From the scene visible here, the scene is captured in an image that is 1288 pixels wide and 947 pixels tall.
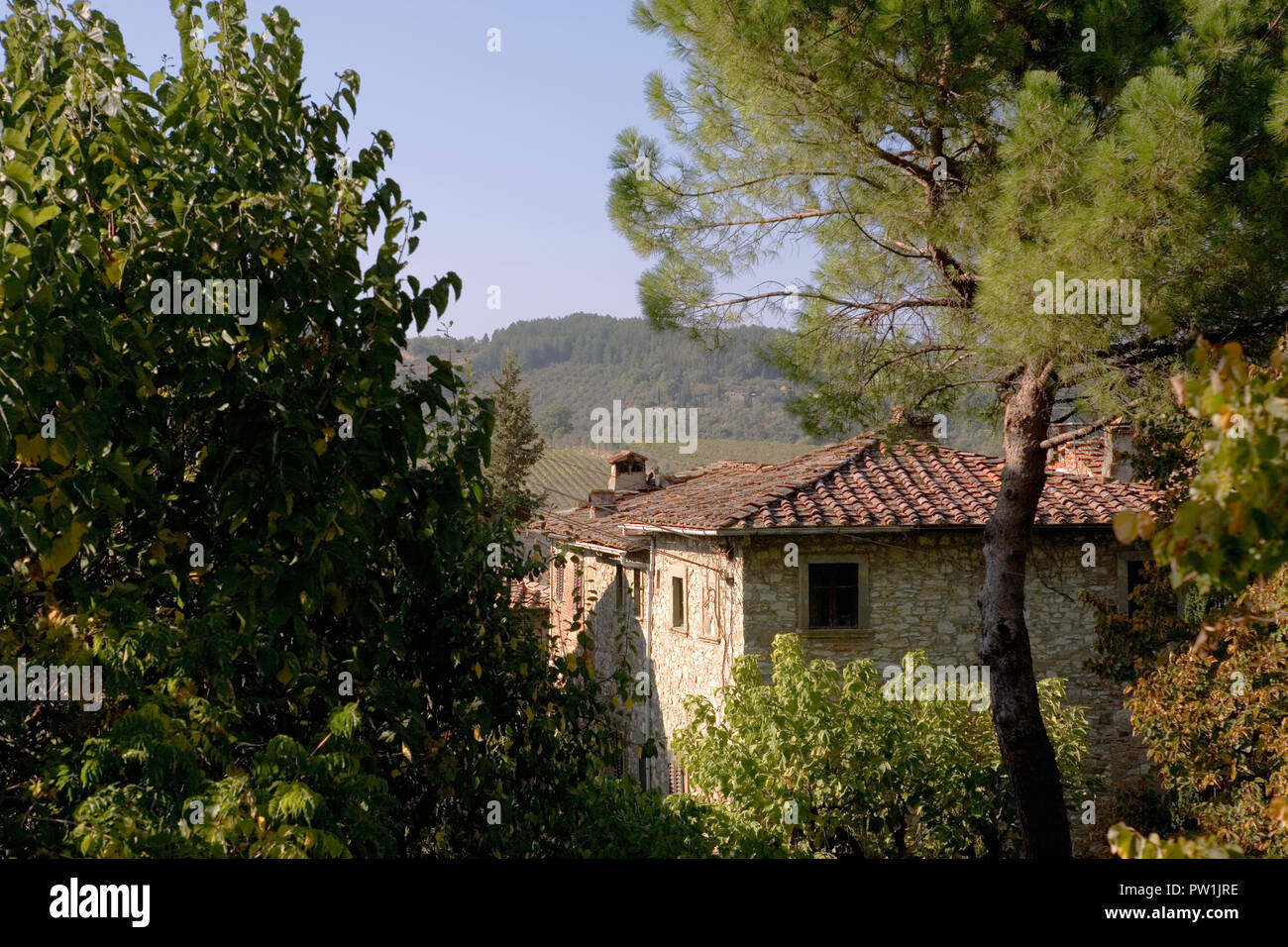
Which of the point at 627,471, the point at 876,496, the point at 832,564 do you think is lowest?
the point at 832,564

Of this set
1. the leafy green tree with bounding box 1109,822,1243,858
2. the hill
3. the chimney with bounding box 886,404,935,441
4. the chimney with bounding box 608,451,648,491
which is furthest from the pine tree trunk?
the hill

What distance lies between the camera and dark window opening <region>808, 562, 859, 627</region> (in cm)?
1440

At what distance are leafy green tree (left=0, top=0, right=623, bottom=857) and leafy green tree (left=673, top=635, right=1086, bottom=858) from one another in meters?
6.84

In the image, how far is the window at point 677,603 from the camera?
16688 mm

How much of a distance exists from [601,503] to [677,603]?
8.57m

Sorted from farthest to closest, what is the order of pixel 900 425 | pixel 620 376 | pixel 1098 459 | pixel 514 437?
pixel 620 376 → pixel 514 437 → pixel 1098 459 → pixel 900 425

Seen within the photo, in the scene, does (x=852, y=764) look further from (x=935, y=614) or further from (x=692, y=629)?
(x=692, y=629)

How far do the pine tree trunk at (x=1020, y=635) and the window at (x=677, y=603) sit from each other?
21.9 ft

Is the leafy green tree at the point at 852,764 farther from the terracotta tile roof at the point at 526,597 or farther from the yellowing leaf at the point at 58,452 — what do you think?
the yellowing leaf at the point at 58,452

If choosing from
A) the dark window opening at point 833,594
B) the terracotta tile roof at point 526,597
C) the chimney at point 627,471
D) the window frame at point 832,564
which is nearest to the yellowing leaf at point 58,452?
the terracotta tile roof at point 526,597

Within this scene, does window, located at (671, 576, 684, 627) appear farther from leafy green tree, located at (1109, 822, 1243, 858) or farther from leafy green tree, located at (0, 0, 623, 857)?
leafy green tree, located at (1109, 822, 1243, 858)

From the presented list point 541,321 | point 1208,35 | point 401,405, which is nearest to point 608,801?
point 401,405

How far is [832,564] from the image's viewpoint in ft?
47.2

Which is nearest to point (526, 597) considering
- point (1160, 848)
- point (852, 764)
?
point (852, 764)
